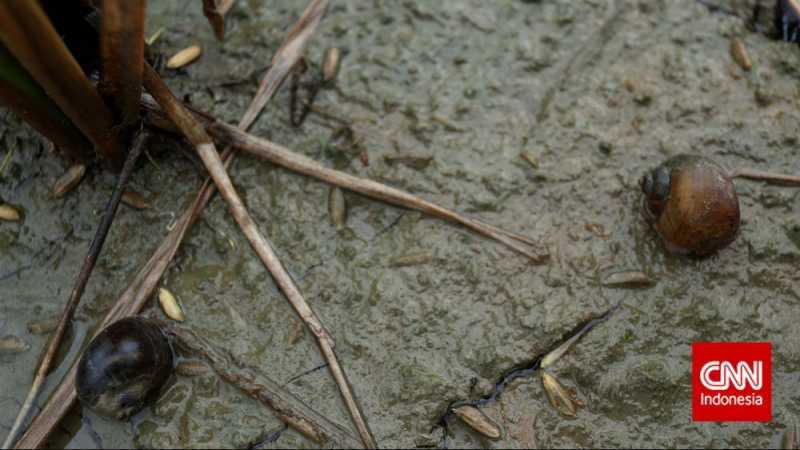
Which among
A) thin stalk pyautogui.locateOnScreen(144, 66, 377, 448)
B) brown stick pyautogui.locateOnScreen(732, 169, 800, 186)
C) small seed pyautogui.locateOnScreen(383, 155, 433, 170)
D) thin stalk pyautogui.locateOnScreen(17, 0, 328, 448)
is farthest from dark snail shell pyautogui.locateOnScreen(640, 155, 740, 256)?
thin stalk pyautogui.locateOnScreen(17, 0, 328, 448)

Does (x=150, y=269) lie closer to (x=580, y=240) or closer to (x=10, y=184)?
(x=10, y=184)

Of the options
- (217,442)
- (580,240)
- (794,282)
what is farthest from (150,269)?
(794,282)

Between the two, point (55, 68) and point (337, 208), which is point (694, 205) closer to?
point (337, 208)

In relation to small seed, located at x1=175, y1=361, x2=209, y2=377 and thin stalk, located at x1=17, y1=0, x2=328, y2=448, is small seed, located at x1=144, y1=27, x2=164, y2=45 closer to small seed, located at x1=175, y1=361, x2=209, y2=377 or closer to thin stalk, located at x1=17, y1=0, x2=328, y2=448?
thin stalk, located at x1=17, y1=0, x2=328, y2=448

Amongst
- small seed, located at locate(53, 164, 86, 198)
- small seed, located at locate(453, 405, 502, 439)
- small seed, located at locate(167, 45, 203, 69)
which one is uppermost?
small seed, located at locate(167, 45, 203, 69)

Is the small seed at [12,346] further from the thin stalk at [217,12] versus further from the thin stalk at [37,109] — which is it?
the thin stalk at [217,12]

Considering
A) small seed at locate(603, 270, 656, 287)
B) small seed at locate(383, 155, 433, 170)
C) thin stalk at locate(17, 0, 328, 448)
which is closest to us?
thin stalk at locate(17, 0, 328, 448)

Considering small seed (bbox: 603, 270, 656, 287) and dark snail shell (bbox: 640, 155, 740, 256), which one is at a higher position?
dark snail shell (bbox: 640, 155, 740, 256)
